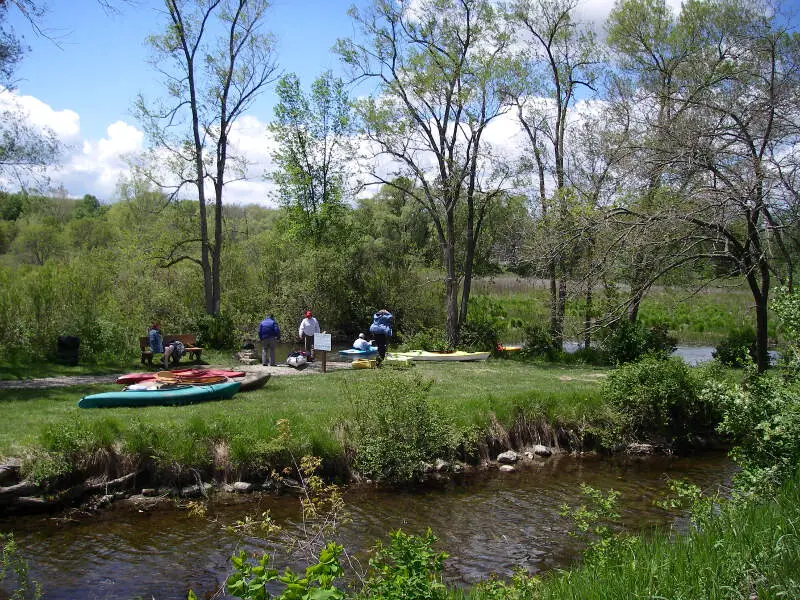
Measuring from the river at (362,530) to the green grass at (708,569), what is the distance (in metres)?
3.51

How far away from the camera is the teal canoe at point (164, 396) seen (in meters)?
14.8

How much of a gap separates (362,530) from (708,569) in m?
6.70

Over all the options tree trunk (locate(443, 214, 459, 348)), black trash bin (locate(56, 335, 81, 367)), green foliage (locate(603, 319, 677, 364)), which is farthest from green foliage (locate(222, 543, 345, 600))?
tree trunk (locate(443, 214, 459, 348))

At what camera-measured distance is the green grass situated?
5.09 m

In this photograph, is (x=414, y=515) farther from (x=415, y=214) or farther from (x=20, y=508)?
(x=415, y=214)

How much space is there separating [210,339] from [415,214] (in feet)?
83.0

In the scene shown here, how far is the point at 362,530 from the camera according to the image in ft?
36.4

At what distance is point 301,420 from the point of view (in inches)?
547

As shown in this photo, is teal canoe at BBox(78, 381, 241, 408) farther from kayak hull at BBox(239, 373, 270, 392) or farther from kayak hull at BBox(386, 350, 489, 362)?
kayak hull at BBox(386, 350, 489, 362)

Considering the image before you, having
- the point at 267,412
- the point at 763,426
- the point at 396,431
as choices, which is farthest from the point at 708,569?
the point at 267,412

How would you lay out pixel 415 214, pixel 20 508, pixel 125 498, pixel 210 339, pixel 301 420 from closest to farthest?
pixel 20 508 < pixel 125 498 < pixel 301 420 < pixel 210 339 < pixel 415 214

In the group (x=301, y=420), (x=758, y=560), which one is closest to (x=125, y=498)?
(x=301, y=420)

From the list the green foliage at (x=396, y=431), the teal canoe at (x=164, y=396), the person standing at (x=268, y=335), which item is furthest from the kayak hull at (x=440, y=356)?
the green foliage at (x=396, y=431)

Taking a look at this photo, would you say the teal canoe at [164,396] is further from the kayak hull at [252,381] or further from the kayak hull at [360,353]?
the kayak hull at [360,353]
